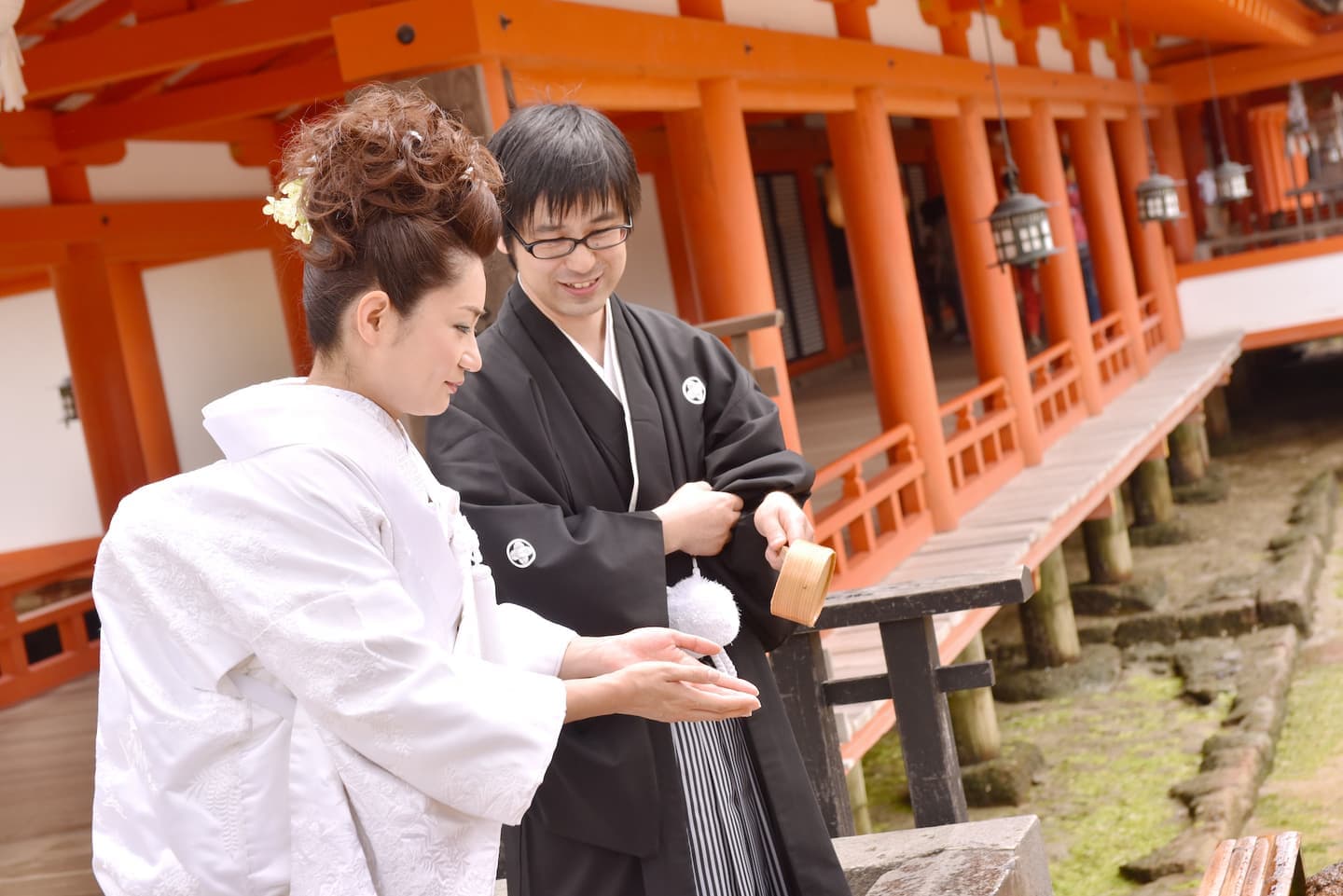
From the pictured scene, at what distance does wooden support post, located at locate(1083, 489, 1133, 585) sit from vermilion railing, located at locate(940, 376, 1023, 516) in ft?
7.29

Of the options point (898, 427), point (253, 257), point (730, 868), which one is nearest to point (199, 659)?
point (730, 868)

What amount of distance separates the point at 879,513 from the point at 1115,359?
6.32 meters

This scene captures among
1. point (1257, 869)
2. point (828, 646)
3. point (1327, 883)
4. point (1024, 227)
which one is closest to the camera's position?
point (1257, 869)

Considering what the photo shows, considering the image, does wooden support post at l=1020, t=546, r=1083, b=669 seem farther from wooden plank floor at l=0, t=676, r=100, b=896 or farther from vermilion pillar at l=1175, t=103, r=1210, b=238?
vermilion pillar at l=1175, t=103, r=1210, b=238

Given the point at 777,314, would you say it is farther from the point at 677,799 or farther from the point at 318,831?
the point at 318,831

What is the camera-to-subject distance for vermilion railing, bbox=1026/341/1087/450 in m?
10.3

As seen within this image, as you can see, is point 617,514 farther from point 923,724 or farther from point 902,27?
point 902,27

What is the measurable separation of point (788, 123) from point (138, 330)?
7.67m

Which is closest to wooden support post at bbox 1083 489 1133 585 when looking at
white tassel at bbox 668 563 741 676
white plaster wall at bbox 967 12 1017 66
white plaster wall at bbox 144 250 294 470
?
white plaster wall at bbox 967 12 1017 66

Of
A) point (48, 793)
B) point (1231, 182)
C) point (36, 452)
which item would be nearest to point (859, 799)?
point (48, 793)

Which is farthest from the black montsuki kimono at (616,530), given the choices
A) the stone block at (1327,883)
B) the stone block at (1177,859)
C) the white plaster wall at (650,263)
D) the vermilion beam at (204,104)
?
the white plaster wall at (650,263)

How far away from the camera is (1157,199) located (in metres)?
12.0

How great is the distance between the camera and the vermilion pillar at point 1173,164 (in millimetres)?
15953

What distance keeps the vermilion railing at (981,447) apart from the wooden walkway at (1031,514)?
0.10 metres
